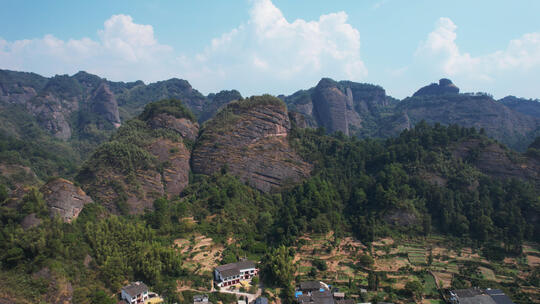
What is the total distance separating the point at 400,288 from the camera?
32.2m

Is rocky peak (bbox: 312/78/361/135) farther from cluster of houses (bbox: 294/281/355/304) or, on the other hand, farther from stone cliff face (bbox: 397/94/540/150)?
cluster of houses (bbox: 294/281/355/304)

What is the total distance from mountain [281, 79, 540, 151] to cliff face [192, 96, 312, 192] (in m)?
49.5

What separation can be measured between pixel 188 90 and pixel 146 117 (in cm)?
9476

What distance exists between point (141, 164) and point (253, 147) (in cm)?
1773

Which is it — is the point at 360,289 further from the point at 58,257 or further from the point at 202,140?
the point at 202,140

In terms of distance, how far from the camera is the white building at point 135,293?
27391mm

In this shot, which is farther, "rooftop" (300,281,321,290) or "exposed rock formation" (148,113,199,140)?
"exposed rock formation" (148,113,199,140)

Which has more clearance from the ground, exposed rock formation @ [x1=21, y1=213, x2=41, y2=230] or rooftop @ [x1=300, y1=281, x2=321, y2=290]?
exposed rock formation @ [x1=21, y1=213, x2=41, y2=230]

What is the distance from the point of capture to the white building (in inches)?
1078

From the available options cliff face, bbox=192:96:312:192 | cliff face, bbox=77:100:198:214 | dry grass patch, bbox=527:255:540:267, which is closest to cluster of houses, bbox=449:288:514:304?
dry grass patch, bbox=527:255:540:267

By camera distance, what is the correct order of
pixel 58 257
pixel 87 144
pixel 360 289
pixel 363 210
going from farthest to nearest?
pixel 87 144, pixel 363 210, pixel 360 289, pixel 58 257

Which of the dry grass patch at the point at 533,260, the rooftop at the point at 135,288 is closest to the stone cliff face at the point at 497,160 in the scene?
the dry grass patch at the point at 533,260

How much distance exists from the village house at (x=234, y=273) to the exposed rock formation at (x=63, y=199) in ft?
57.8

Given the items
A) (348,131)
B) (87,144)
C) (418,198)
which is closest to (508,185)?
(418,198)
